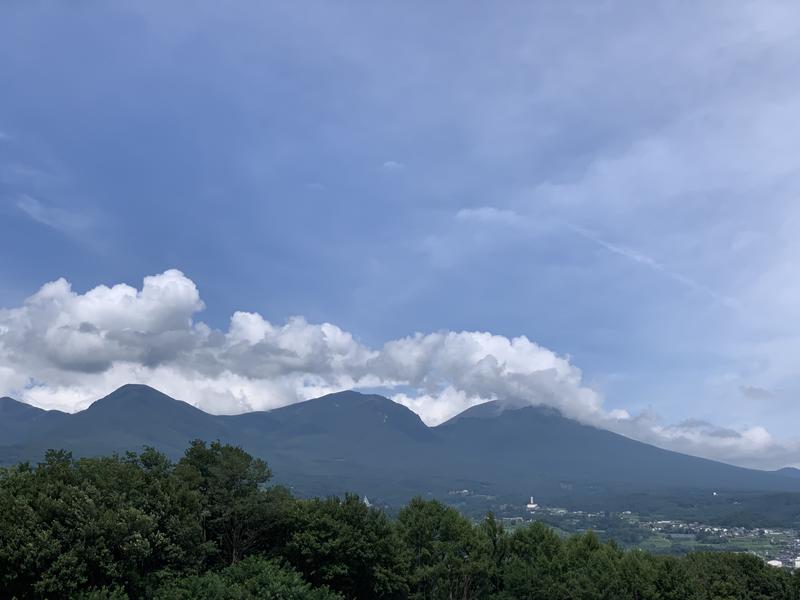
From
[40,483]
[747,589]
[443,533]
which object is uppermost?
[40,483]

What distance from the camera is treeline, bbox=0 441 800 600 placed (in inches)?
1272

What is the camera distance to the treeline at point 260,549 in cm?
3231

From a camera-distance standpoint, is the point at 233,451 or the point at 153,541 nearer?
the point at 153,541

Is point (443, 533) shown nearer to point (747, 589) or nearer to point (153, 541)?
point (153, 541)

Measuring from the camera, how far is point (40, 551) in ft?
102

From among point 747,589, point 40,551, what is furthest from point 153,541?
point 747,589

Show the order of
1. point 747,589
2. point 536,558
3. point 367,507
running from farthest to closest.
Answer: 1. point 747,589
2. point 536,558
3. point 367,507

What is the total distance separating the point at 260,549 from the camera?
152 feet

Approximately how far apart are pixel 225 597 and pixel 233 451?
48.1ft

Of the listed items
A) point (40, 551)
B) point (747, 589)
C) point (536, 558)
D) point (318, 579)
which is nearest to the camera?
point (40, 551)

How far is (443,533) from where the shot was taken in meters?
51.8

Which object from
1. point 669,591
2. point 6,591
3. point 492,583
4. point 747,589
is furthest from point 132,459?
point 747,589

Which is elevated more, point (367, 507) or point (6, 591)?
point (367, 507)

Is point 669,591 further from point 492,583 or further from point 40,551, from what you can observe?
point 40,551
